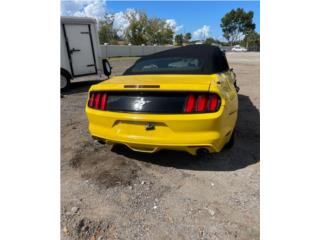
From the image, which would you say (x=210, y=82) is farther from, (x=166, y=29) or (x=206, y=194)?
(x=166, y=29)

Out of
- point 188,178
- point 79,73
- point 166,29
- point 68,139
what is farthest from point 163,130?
point 166,29

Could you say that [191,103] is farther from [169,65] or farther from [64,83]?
[64,83]

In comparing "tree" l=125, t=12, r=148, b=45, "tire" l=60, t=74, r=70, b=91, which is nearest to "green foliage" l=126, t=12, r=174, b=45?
"tree" l=125, t=12, r=148, b=45

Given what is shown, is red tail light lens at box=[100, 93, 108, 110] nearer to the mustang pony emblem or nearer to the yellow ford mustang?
the yellow ford mustang

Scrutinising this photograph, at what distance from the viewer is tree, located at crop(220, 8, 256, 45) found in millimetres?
77500

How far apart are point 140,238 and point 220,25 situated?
3384 inches

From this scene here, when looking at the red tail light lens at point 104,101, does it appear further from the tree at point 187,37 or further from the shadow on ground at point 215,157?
the tree at point 187,37

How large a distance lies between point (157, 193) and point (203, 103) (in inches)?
41.3

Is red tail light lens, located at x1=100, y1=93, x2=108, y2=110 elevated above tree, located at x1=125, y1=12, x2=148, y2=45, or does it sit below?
below

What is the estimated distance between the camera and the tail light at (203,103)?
3.05 m

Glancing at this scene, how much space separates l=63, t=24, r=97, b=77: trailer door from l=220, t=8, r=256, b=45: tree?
75.4 metres

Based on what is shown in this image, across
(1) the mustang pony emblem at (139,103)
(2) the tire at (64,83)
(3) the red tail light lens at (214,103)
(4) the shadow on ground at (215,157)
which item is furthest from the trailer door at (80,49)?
(3) the red tail light lens at (214,103)

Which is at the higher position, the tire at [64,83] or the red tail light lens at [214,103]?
the red tail light lens at [214,103]

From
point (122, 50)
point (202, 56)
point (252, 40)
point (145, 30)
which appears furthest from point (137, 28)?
point (202, 56)
